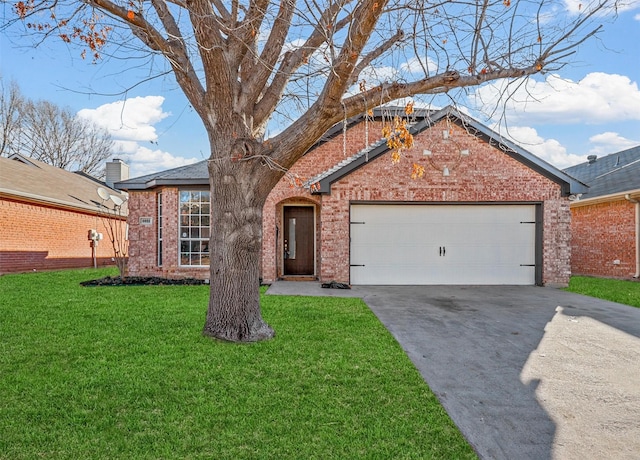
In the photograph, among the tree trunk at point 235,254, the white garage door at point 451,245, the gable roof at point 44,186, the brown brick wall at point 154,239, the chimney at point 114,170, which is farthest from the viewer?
the chimney at point 114,170

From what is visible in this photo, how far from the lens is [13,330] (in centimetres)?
548

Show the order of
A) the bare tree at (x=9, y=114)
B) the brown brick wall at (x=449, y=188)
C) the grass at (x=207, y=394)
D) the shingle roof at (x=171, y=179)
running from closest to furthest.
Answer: the grass at (x=207, y=394) → the brown brick wall at (x=449, y=188) → the shingle roof at (x=171, y=179) → the bare tree at (x=9, y=114)

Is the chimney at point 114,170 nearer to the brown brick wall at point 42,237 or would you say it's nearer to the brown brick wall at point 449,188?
the brown brick wall at point 42,237

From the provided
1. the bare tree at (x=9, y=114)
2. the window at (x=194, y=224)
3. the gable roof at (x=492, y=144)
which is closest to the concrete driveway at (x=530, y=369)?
the gable roof at (x=492, y=144)

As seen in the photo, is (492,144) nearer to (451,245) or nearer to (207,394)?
(451,245)

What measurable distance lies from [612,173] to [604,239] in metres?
3.40

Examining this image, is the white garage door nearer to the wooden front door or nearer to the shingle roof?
the wooden front door

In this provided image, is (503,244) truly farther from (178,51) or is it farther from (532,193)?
(178,51)

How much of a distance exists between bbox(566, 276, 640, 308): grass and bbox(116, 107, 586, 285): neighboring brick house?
28.3 inches

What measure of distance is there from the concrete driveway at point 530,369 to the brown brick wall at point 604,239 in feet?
18.3

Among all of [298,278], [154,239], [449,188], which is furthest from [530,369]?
[154,239]

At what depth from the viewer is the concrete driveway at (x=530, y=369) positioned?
2906 millimetres

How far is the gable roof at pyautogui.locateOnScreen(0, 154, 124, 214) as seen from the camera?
1316 centimetres

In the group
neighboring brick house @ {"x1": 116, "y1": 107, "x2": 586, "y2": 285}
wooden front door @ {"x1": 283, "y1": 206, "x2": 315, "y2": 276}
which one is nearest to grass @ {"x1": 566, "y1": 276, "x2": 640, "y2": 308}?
neighboring brick house @ {"x1": 116, "y1": 107, "x2": 586, "y2": 285}
